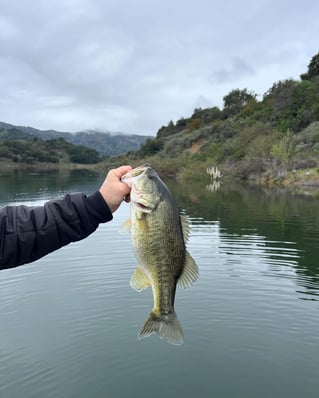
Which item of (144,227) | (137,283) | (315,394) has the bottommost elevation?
(315,394)

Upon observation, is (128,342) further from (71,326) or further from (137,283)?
(137,283)

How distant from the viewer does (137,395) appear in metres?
7.21

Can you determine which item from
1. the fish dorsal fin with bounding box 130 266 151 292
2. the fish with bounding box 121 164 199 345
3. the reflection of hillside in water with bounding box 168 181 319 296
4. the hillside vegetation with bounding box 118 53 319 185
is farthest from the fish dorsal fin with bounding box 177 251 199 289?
the hillside vegetation with bounding box 118 53 319 185

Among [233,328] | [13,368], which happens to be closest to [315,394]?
[233,328]

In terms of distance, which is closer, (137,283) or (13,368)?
(137,283)

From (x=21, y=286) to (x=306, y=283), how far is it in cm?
916

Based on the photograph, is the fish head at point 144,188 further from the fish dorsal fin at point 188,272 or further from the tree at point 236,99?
the tree at point 236,99

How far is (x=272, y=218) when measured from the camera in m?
25.9

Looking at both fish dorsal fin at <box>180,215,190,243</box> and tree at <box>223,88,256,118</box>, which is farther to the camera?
tree at <box>223,88,256,118</box>

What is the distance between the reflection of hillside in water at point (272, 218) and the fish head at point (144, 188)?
11.4 meters

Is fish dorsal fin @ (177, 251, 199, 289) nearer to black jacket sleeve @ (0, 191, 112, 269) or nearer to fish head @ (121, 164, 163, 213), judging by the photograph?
fish head @ (121, 164, 163, 213)

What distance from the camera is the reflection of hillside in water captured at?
55.5 ft

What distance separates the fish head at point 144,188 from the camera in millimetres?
2748

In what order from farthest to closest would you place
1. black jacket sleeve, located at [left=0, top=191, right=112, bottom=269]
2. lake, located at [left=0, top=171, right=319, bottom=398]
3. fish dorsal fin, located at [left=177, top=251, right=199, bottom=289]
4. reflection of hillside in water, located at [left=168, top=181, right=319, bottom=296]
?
reflection of hillside in water, located at [left=168, top=181, right=319, bottom=296] < lake, located at [left=0, top=171, right=319, bottom=398] < fish dorsal fin, located at [left=177, top=251, right=199, bottom=289] < black jacket sleeve, located at [left=0, top=191, right=112, bottom=269]
